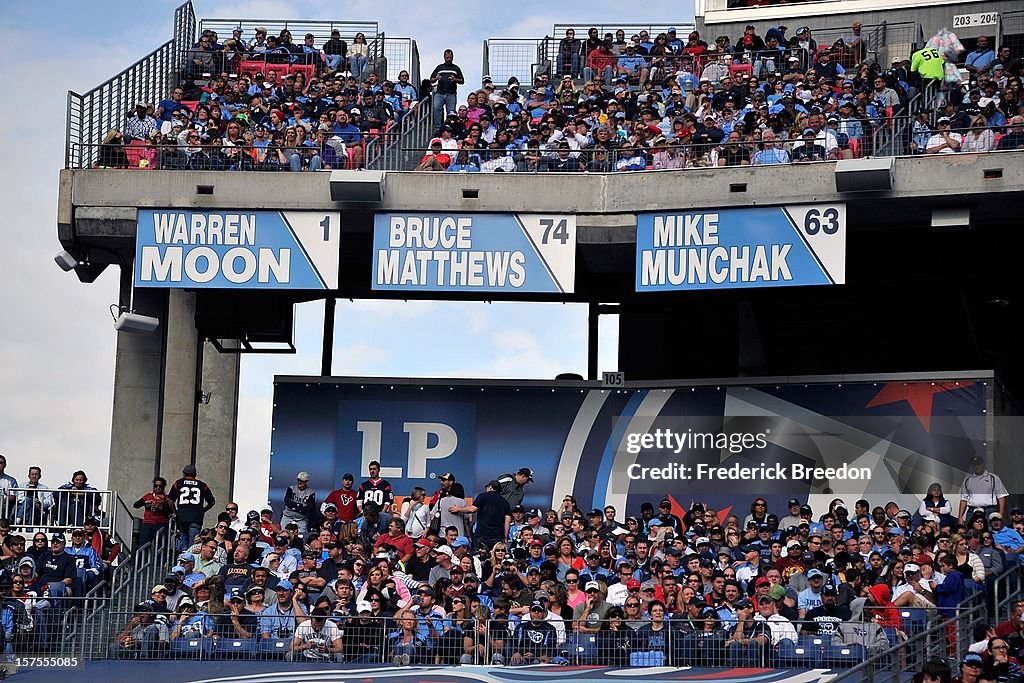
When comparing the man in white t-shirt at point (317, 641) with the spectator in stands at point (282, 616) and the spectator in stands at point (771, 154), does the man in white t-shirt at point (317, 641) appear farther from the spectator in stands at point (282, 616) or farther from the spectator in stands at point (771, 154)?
the spectator in stands at point (771, 154)

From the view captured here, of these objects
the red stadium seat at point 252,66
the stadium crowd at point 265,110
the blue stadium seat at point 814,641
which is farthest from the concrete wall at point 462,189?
the blue stadium seat at point 814,641

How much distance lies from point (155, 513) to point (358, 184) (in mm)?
5415

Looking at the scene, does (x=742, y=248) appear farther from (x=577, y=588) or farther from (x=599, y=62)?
(x=599, y=62)

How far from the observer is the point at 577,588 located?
18734mm

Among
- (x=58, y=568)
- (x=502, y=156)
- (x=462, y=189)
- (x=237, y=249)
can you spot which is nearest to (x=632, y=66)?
(x=502, y=156)

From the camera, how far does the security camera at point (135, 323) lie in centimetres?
2416

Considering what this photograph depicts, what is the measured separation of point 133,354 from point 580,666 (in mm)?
11043

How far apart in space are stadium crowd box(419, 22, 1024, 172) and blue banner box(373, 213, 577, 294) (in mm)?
953

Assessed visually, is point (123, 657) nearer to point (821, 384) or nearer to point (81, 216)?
point (81, 216)

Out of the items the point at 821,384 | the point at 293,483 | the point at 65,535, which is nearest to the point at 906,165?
the point at 821,384

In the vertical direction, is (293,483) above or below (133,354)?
below

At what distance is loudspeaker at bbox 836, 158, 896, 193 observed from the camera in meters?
22.2

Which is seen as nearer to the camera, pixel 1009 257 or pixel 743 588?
pixel 743 588

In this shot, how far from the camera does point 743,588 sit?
61.2ft
